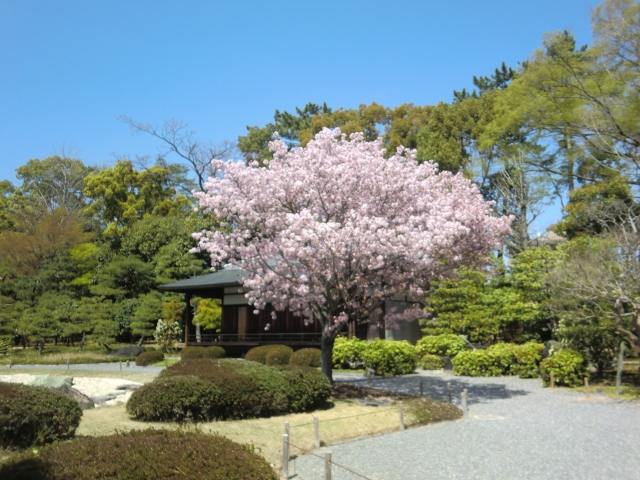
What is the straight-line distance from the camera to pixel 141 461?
578 centimetres

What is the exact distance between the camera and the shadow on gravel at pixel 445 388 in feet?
52.0

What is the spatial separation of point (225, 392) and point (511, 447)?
5.57 m

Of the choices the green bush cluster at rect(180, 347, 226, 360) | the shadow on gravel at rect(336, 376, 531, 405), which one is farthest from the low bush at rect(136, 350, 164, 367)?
the shadow on gravel at rect(336, 376, 531, 405)

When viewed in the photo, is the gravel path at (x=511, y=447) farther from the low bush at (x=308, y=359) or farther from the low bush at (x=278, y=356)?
the low bush at (x=278, y=356)

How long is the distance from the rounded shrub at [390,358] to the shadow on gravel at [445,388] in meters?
0.77

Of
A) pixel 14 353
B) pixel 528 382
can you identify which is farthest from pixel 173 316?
pixel 528 382

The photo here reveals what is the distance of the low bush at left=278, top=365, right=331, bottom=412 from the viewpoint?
1253 centimetres

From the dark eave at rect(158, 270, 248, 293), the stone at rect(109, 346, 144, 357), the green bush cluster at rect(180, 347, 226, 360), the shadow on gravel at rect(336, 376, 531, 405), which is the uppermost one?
the dark eave at rect(158, 270, 248, 293)

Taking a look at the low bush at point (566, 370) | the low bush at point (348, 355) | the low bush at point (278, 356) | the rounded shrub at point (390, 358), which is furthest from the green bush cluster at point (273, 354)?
the low bush at point (566, 370)

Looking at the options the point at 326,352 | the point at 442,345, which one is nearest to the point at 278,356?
the point at 442,345

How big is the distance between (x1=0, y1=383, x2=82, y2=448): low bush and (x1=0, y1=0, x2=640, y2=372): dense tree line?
8.43m

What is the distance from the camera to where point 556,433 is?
11227 mm

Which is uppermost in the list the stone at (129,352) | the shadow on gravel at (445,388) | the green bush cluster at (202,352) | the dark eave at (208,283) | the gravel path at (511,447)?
the dark eave at (208,283)

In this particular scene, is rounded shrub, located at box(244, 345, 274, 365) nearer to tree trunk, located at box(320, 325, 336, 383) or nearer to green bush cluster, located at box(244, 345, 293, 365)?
green bush cluster, located at box(244, 345, 293, 365)
